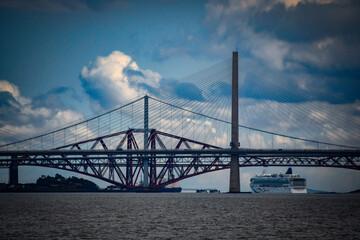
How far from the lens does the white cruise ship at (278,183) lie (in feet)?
493

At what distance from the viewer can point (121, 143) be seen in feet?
426

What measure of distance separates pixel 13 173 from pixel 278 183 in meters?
72.0

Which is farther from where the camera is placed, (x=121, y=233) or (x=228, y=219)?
(x=228, y=219)

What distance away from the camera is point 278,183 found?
151125 millimetres

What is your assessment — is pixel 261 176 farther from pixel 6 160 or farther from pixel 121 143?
pixel 6 160

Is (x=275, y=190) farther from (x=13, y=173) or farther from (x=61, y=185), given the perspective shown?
(x=13, y=173)

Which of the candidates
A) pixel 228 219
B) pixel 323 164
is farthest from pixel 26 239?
pixel 323 164

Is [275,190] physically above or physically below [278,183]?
below

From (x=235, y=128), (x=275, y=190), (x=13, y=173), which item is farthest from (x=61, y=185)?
(x=235, y=128)

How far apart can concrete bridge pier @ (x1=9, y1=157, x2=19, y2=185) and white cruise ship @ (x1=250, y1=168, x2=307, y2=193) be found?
65577mm

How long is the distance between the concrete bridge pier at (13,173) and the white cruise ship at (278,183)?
6558cm

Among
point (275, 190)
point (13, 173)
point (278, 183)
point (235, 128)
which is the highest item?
point (235, 128)

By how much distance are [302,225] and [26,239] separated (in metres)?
20.0

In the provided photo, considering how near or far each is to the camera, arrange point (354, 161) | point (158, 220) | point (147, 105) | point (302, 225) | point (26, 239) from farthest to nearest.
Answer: point (147, 105) < point (354, 161) < point (158, 220) < point (302, 225) < point (26, 239)
